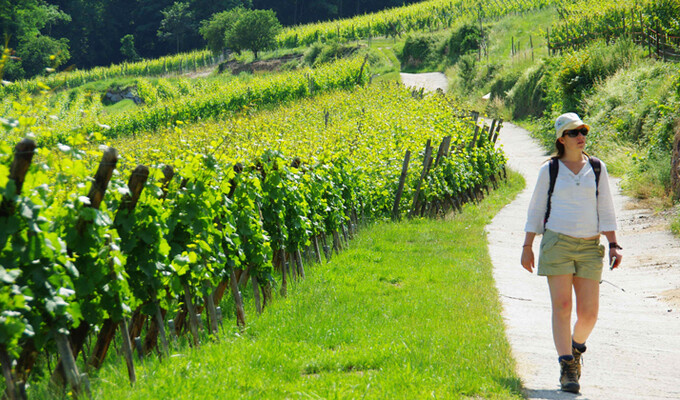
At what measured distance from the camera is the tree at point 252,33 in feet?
250

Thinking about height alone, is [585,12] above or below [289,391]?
above

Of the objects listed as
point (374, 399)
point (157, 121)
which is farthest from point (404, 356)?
point (157, 121)

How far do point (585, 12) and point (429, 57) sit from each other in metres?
17.4

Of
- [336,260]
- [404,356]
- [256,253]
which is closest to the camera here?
[404,356]

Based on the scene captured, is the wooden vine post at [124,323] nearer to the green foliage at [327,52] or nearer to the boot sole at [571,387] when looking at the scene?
the boot sole at [571,387]

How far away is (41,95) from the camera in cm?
406

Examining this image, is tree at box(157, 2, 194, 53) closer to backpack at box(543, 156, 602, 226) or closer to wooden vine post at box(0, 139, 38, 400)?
backpack at box(543, 156, 602, 226)

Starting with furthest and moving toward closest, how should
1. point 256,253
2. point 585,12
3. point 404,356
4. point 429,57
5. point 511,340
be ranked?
point 429,57
point 585,12
point 256,253
point 511,340
point 404,356

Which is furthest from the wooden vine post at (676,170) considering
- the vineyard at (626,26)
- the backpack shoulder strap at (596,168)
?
the vineyard at (626,26)

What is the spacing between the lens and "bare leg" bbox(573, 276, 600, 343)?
551 centimetres

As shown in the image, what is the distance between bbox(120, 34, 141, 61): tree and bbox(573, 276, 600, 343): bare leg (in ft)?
325

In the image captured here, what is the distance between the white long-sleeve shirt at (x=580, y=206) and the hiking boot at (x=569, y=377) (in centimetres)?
96

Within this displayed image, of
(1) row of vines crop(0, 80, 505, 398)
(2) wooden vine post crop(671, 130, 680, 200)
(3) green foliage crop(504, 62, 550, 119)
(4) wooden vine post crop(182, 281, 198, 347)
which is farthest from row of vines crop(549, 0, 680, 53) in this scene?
(4) wooden vine post crop(182, 281, 198, 347)

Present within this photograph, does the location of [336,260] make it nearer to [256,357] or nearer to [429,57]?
[256,357]
